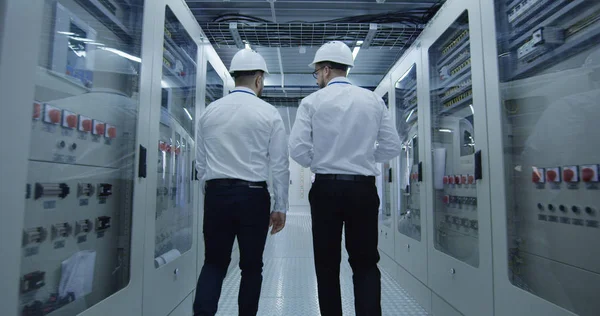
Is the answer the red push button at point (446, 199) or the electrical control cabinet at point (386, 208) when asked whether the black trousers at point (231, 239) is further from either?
the electrical control cabinet at point (386, 208)

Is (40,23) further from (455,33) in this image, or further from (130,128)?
(455,33)

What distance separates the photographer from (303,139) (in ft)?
6.10

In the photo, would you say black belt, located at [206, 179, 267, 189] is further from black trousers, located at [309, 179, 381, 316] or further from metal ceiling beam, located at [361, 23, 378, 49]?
metal ceiling beam, located at [361, 23, 378, 49]

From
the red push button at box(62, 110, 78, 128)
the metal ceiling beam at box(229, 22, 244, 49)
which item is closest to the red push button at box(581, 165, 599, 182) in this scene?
the red push button at box(62, 110, 78, 128)

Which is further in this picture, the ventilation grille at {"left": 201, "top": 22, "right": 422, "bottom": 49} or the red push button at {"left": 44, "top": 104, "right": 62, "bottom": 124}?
the ventilation grille at {"left": 201, "top": 22, "right": 422, "bottom": 49}

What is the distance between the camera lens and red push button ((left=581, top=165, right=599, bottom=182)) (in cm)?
130

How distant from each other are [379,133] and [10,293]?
1702mm

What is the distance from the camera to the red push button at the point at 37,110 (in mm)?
1102

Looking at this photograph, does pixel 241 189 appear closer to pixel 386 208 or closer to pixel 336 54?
pixel 336 54

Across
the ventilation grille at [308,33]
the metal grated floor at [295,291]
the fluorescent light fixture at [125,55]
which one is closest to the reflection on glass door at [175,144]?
the fluorescent light fixture at [125,55]

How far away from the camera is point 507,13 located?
5.64ft

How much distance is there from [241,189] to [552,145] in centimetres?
142

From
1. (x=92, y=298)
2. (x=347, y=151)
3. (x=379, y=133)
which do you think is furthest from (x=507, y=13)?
(x=92, y=298)

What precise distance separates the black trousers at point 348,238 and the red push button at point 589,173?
0.85m
